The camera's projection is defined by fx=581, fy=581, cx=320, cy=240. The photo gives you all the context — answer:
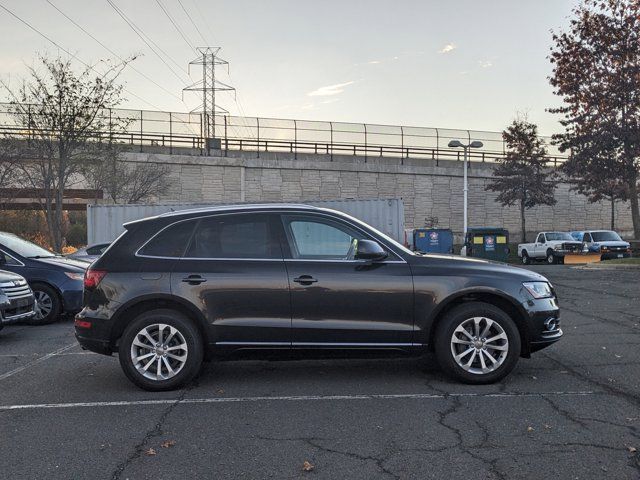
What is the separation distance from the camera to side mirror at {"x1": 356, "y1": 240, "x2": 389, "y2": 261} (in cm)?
530

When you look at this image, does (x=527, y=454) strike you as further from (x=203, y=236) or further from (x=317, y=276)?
(x=203, y=236)

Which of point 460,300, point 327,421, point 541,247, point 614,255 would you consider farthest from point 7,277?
point 541,247

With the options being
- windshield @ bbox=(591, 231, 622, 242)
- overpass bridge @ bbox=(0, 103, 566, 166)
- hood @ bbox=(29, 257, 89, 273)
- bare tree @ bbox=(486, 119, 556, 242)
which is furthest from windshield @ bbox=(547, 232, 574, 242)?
hood @ bbox=(29, 257, 89, 273)

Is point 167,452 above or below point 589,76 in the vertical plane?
below

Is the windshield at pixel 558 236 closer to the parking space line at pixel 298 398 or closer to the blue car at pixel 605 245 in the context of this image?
the blue car at pixel 605 245

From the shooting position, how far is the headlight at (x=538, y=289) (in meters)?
5.53

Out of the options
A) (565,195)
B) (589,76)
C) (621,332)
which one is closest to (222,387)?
(621,332)

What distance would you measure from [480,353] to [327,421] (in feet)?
5.76

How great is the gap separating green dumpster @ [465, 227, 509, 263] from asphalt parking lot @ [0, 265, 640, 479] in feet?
66.9

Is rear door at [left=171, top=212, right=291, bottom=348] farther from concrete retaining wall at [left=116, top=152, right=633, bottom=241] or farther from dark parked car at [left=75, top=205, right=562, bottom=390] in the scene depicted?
concrete retaining wall at [left=116, top=152, right=633, bottom=241]

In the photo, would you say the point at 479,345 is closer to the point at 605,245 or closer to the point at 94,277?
the point at 94,277

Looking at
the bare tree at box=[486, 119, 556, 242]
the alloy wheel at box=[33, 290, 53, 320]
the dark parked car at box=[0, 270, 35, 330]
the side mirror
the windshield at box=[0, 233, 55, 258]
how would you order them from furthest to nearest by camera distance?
the bare tree at box=[486, 119, 556, 242] → the windshield at box=[0, 233, 55, 258] → the alloy wheel at box=[33, 290, 53, 320] → the dark parked car at box=[0, 270, 35, 330] → the side mirror

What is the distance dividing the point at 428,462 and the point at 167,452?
170cm

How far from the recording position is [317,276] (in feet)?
17.7
